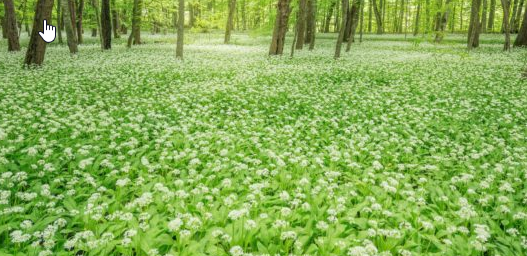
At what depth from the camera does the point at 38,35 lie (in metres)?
16.3

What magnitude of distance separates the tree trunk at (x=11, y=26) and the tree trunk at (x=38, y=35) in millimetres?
6960

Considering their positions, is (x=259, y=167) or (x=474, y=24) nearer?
(x=259, y=167)

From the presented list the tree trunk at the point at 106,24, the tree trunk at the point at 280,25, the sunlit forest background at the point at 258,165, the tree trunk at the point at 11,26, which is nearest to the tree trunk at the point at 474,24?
the sunlit forest background at the point at 258,165

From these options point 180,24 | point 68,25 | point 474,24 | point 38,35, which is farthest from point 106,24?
point 474,24

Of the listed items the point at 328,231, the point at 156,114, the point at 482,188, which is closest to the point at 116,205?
the point at 328,231

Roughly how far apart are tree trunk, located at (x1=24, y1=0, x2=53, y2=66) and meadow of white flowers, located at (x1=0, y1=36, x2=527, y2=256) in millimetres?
2588

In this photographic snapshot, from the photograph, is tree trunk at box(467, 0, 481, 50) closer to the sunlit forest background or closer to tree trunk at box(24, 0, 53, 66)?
the sunlit forest background

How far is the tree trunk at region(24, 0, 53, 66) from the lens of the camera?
15.8m

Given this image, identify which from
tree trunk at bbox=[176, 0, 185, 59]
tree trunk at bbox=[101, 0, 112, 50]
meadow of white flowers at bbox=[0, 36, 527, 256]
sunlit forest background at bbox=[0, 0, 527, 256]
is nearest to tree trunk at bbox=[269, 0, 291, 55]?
tree trunk at bbox=[176, 0, 185, 59]

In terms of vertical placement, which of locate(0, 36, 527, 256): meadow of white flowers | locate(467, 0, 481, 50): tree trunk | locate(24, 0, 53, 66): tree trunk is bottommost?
locate(0, 36, 527, 256): meadow of white flowers

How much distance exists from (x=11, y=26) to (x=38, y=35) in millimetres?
8243

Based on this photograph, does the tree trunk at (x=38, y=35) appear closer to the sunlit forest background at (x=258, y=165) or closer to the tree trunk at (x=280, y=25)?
the sunlit forest background at (x=258, y=165)

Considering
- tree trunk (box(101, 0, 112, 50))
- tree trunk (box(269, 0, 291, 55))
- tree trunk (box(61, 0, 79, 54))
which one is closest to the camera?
tree trunk (box(61, 0, 79, 54))

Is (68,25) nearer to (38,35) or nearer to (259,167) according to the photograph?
(38,35)
